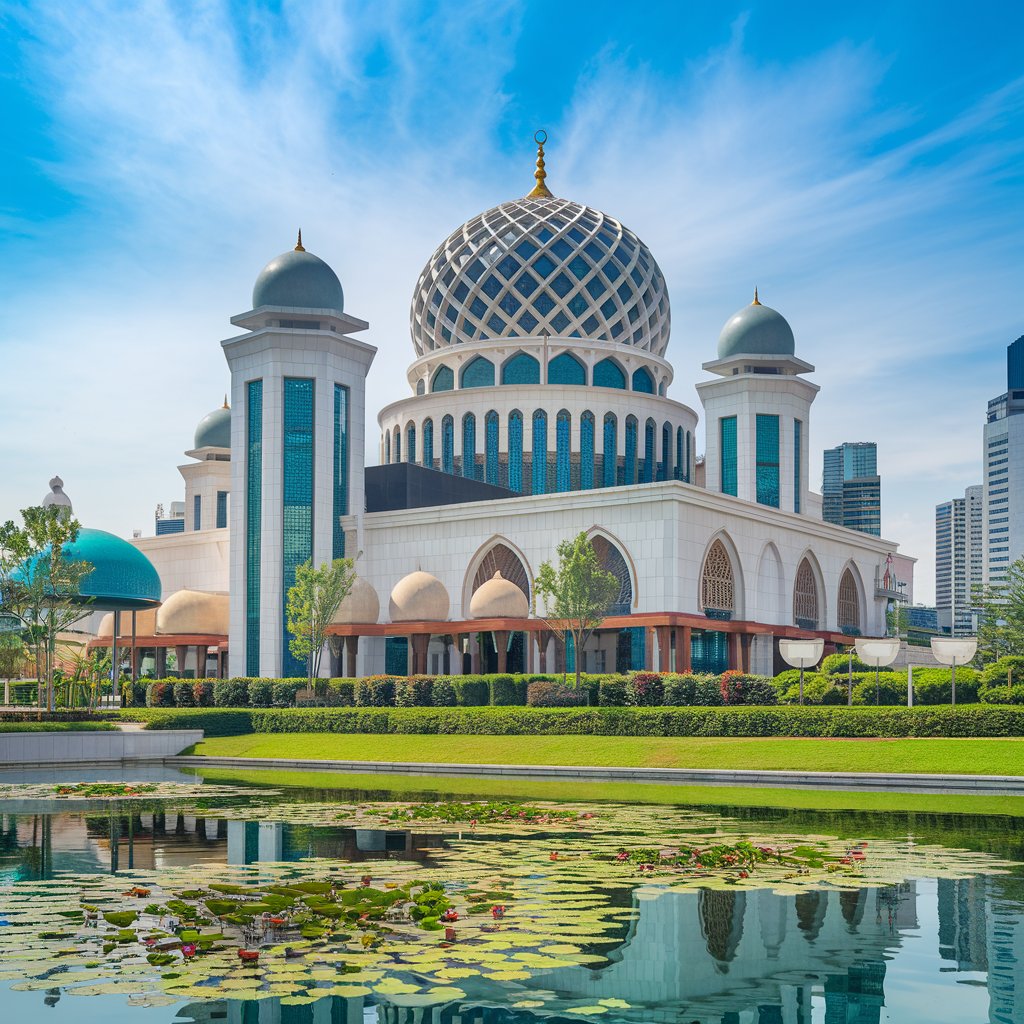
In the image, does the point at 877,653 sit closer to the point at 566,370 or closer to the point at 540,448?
the point at 540,448

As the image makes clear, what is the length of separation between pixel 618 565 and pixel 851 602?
1565 cm

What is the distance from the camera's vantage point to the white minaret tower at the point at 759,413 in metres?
52.3

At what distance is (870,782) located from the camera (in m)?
18.6

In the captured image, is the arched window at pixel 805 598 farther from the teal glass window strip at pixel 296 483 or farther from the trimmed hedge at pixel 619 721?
the trimmed hedge at pixel 619 721

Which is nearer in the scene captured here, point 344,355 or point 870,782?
point 870,782

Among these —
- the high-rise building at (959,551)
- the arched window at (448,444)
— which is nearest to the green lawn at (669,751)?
the arched window at (448,444)

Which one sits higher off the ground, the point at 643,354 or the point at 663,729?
the point at 643,354

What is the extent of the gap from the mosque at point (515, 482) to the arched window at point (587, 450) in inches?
5.0

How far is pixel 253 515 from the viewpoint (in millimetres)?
44969

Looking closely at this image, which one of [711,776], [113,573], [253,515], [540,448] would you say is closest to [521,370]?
[540,448]

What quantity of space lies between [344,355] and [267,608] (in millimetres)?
9493

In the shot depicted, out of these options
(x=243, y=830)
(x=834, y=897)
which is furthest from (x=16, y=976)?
(x=243, y=830)

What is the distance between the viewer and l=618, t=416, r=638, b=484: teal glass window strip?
171ft

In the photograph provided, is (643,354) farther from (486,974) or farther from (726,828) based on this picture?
(486,974)
